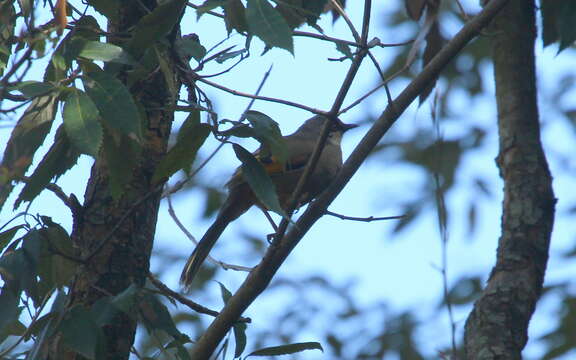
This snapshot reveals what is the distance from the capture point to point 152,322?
258cm

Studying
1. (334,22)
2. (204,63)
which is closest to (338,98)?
(204,63)

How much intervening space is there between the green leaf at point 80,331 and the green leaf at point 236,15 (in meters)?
1.03

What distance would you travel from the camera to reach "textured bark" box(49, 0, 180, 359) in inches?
108

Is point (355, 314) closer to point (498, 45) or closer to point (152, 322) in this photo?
point (498, 45)

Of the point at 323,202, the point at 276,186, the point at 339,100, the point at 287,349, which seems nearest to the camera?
the point at 339,100

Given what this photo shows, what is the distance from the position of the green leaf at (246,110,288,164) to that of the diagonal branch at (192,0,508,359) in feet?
1.17

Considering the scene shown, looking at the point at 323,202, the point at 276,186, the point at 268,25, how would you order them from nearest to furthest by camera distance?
1. the point at 268,25
2. the point at 323,202
3. the point at 276,186

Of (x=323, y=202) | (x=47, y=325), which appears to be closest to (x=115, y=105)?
(x=47, y=325)

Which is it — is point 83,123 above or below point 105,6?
below

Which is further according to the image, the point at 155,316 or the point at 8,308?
the point at 155,316

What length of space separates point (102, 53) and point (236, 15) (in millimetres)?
538

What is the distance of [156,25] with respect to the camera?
94.4 inches

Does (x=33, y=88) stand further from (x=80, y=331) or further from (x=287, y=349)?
(x=287, y=349)

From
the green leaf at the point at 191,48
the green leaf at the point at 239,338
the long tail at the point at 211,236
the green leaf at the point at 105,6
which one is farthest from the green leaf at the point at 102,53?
the long tail at the point at 211,236
